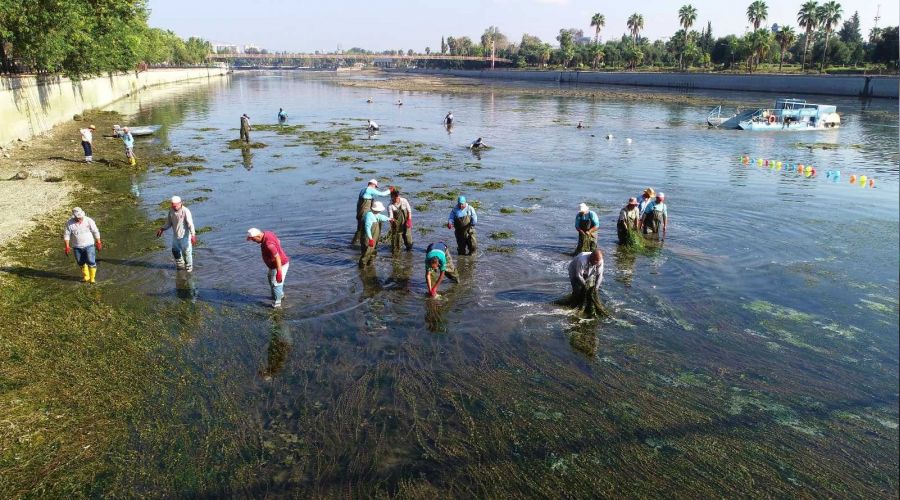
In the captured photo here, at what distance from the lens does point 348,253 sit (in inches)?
634

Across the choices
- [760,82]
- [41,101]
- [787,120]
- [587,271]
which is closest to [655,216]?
[587,271]

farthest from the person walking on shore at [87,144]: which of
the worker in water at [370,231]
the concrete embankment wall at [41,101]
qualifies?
the worker in water at [370,231]

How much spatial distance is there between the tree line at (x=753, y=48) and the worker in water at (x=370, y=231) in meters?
75.0

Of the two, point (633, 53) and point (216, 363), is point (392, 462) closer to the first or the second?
point (216, 363)

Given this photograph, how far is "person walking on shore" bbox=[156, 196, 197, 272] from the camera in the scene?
13359 millimetres

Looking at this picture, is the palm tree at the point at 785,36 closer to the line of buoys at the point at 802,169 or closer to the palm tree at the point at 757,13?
the palm tree at the point at 757,13

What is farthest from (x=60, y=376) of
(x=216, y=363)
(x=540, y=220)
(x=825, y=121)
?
(x=825, y=121)

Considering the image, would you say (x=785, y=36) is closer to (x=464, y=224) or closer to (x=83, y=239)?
(x=464, y=224)

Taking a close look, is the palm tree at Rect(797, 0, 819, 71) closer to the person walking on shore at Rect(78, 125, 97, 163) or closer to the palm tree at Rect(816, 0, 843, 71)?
the palm tree at Rect(816, 0, 843, 71)

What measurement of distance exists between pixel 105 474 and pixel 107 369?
291 centimetres

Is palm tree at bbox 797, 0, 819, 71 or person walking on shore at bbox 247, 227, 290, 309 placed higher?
palm tree at bbox 797, 0, 819, 71

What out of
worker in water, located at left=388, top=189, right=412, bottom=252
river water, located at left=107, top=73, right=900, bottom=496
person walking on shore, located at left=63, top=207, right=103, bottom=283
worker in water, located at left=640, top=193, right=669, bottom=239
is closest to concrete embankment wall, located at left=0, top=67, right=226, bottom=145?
river water, located at left=107, top=73, right=900, bottom=496

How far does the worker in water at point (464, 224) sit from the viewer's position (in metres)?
15.1

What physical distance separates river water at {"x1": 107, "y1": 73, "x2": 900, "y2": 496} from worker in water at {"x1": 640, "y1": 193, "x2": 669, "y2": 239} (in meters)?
0.82
